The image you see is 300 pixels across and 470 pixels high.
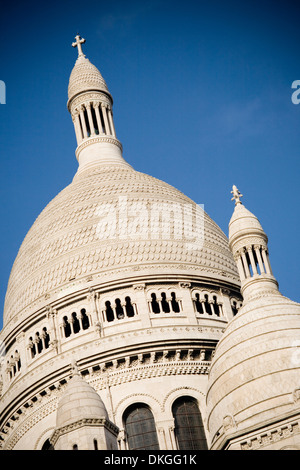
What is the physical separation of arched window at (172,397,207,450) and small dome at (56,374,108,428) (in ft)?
29.7

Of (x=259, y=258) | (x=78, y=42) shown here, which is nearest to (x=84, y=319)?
(x=259, y=258)

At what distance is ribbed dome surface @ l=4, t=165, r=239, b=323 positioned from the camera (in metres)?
44.4

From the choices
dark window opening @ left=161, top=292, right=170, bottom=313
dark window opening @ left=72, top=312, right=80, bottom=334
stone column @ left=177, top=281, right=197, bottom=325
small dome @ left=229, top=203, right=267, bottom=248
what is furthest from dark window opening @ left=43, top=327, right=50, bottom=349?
small dome @ left=229, top=203, right=267, bottom=248

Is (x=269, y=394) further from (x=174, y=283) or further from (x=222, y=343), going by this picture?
(x=174, y=283)

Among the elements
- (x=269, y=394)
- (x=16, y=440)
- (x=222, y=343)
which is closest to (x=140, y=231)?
(x=16, y=440)

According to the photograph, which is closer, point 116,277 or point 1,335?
point 116,277

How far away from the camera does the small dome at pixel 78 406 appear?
2911 cm

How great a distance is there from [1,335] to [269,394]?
733 inches

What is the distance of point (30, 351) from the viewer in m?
43.9

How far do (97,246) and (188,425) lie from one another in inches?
353

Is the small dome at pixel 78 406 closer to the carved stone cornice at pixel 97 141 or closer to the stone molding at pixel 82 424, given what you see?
the stone molding at pixel 82 424

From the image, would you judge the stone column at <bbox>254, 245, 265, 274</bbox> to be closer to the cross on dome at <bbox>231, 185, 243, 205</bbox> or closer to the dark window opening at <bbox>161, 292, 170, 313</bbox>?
the cross on dome at <bbox>231, 185, 243, 205</bbox>

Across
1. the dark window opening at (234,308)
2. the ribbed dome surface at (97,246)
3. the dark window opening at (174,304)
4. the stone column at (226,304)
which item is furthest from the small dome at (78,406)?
the dark window opening at (234,308)

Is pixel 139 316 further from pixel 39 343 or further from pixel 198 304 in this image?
pixel 39 343
